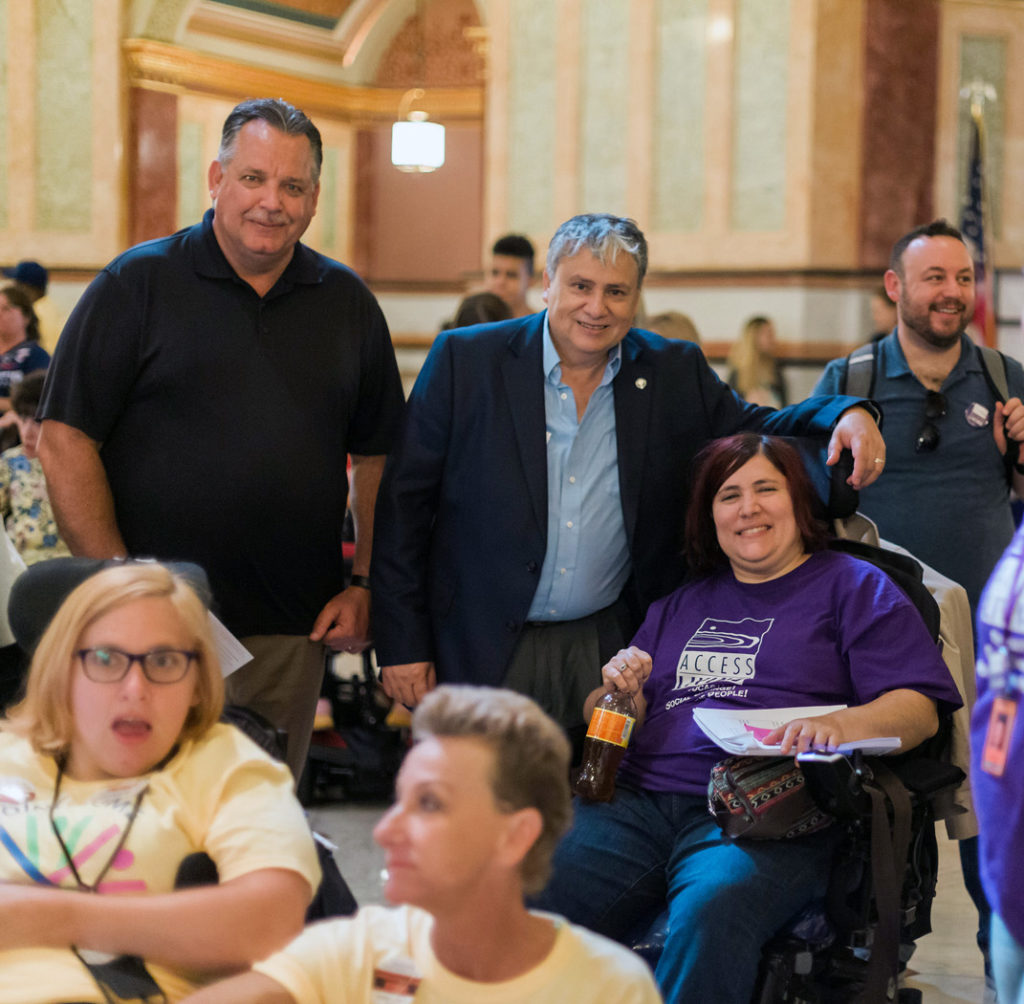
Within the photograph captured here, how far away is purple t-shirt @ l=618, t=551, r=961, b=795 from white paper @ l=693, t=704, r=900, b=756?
0.06m

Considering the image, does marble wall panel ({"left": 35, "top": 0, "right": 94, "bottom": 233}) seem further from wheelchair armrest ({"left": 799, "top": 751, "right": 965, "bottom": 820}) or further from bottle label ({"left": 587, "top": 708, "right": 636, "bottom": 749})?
wheelchair armrest ({"left": 799, "top": 751, "right": 965, "bottom": 820})

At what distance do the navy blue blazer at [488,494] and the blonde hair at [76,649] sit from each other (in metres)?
0.95

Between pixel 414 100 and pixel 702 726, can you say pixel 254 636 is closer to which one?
pixel 702 726

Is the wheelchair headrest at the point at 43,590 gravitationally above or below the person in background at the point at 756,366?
below

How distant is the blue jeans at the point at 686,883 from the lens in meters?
2.47

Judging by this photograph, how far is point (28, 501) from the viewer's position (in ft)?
16.7

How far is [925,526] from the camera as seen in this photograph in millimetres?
3773

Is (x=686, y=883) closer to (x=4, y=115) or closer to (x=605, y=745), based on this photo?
(x=605, y=745)

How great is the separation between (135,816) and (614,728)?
1068 millimetres

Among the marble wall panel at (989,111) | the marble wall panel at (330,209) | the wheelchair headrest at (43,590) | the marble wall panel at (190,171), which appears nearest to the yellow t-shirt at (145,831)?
the wheelchair headrest at (43,590)

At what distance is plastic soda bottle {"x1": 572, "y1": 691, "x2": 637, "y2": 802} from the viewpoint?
277 centimetres

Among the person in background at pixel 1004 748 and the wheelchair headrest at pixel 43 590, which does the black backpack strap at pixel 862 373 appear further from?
the person in background at pixel 1004 748

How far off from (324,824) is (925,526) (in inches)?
87.1

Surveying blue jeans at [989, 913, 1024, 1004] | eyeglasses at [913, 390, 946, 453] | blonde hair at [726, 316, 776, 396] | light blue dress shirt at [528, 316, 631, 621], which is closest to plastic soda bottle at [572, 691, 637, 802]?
light blue dress shirt at [528, 316, 631, 621]
